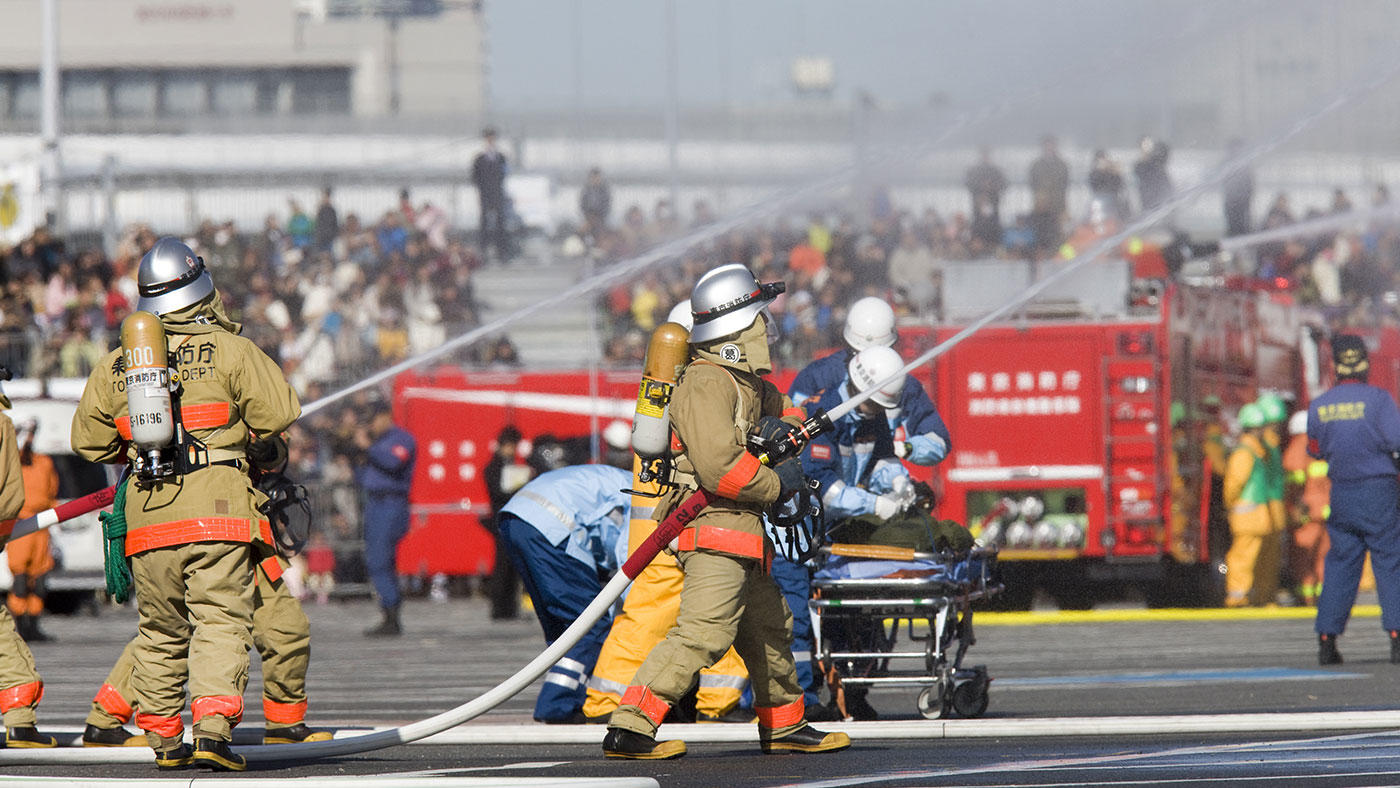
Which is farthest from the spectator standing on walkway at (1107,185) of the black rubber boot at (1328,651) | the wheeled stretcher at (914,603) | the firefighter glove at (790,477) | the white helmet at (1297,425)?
the firefighter glove at (790,477)

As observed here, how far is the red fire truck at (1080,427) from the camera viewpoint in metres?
18.9

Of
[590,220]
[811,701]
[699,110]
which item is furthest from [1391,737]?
[699,110]

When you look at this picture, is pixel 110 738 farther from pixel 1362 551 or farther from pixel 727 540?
pixel 1362 551

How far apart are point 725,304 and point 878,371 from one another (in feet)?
5.18

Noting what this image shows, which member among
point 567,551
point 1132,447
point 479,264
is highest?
point 479,264

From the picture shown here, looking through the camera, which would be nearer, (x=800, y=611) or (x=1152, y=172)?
(x=800, y=611)

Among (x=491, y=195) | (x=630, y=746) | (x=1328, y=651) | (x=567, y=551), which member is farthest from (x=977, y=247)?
(x=630, y=746)

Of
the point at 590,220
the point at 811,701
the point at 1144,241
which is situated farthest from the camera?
the point at 590,220

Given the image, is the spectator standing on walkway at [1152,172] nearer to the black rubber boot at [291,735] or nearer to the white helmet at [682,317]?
Answer: the white helmet at [682,317]

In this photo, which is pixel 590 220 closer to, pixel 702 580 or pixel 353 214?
pixel 353 214

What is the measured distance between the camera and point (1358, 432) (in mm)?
12766

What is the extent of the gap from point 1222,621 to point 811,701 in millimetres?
8728

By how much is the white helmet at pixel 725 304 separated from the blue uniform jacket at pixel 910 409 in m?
1.73

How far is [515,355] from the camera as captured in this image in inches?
902
